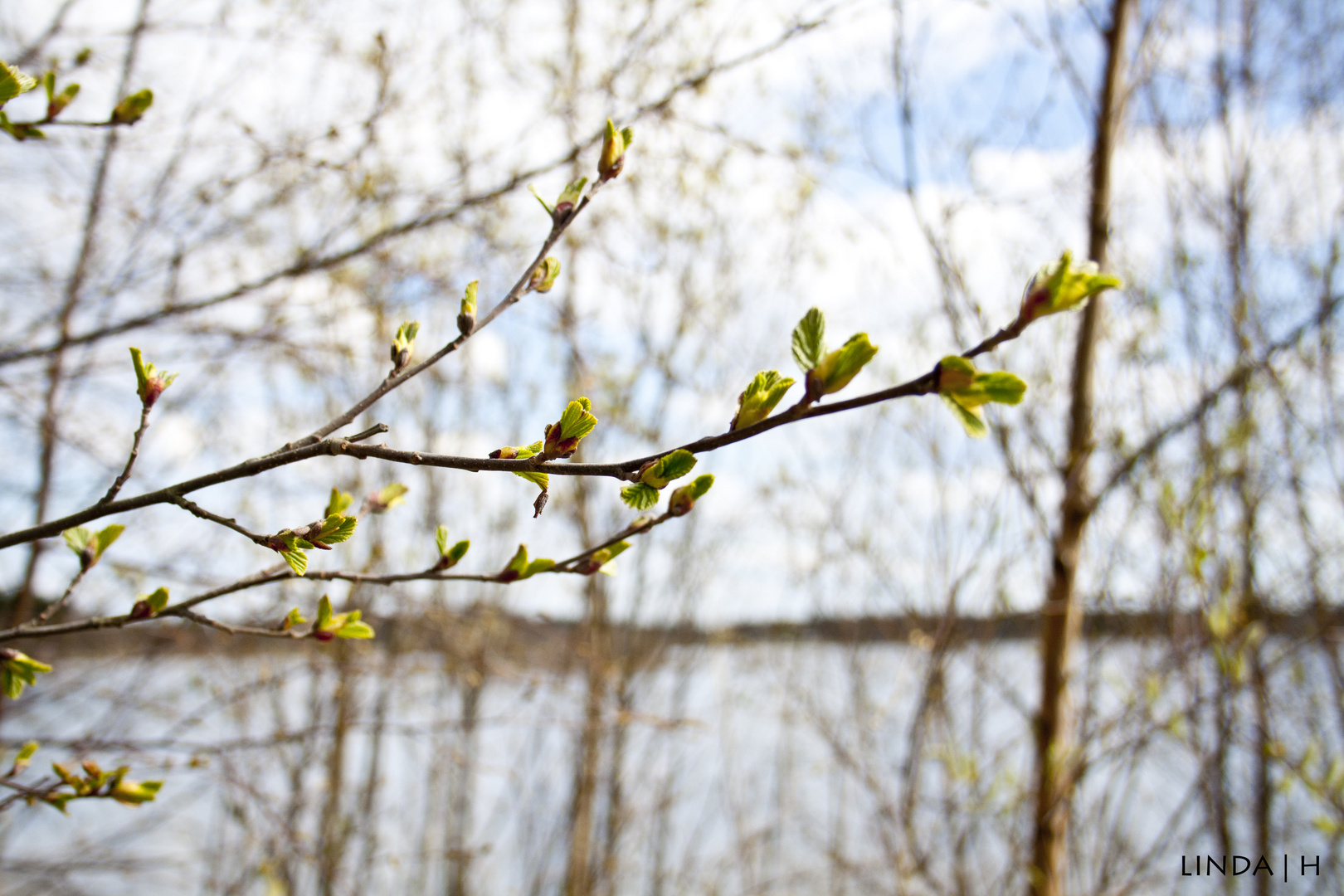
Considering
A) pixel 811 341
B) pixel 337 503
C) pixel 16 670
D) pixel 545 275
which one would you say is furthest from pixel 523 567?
pixel 16 670

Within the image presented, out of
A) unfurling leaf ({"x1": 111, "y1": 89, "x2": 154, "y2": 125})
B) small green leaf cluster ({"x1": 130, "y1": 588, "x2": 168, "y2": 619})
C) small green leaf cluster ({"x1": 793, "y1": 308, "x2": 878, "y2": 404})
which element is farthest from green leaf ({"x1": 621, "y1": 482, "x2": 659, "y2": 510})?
unfurling leaf ({"x1": 111, "y1": 89, "x2": 154, "y2": 125})

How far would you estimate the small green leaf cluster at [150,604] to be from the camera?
84cm

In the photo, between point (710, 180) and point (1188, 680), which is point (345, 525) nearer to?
point (1188, 680)

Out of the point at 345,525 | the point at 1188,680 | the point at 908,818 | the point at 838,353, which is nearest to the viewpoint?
the point at 838,353

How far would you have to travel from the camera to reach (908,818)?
2.29 meters

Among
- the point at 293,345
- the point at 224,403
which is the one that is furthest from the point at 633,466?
Answer: the point at 224,403

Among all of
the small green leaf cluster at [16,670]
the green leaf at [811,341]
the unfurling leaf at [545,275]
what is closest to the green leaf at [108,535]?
the small green leaf cluster at [16,670]

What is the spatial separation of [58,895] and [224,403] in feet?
7.64

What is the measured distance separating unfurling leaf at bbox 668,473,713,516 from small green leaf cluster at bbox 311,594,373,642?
0.36m

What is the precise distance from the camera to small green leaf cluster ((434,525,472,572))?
33.7 inches

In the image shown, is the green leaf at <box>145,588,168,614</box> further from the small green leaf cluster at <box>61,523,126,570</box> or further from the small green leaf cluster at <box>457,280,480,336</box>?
the small green leaf cluster at <box>457,280,480,336</box>

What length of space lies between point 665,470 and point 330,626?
0.49 metres

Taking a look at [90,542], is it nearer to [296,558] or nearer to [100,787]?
[100,787]

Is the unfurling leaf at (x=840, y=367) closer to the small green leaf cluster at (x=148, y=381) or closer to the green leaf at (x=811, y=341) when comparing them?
the green leaf at (x=811, y=341)
